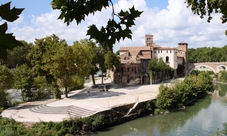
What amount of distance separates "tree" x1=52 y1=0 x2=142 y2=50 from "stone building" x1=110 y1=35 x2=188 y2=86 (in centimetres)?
3009

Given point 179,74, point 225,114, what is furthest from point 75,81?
point 179,74

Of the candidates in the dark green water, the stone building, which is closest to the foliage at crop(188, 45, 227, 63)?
the stone building

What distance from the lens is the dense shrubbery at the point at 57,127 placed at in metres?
13.4

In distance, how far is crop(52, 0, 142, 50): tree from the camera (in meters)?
1.92

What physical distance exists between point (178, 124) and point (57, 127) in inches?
365

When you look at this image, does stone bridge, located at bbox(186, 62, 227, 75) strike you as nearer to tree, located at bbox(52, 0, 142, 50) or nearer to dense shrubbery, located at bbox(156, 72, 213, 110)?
dense shrubbery, located at bbox(156, 72, 213, 110)

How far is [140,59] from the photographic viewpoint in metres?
37.0

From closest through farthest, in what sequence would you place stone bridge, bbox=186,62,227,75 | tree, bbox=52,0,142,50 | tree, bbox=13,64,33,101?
tree, bbox=52,0,142,50 → tree, bbox=13,64,33,101 → stone bridge, bbox=186,62,227,75

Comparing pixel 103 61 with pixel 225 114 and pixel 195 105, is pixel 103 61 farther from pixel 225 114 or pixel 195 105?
pixel 225 114

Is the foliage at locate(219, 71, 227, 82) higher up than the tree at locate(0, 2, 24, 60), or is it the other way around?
the tree at locate(0, 2, 24, 60)

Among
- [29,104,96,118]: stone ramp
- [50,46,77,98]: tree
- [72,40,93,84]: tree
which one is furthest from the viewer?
[72,40,93,84]: tree

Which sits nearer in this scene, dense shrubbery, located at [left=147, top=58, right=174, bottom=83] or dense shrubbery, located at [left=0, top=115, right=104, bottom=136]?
dense shrubbery, located at [left=0, top=115, right=104, bottom=136]

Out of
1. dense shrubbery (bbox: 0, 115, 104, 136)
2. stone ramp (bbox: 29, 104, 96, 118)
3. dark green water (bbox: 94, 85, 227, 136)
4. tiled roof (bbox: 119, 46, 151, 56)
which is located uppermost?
tiled roof (bbox: 119, 46, 151, 56)

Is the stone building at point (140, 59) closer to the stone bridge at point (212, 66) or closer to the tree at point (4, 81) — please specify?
the stone bridge at point (212, 66)
